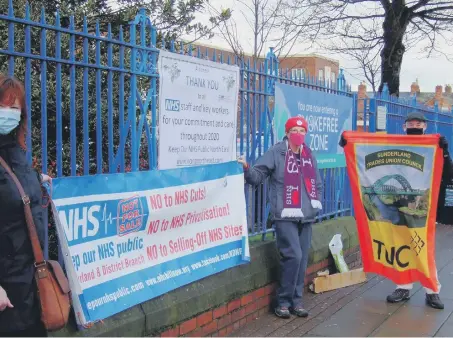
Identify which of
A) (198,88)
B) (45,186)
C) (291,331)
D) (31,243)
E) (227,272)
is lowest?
(291,331)

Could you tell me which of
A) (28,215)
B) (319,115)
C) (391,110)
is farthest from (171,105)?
(391,110)

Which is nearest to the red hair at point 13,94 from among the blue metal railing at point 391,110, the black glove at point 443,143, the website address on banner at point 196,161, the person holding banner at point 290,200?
the website address on banner at point 196,161

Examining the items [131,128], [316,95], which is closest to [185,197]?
[131,128]

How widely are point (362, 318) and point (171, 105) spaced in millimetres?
2749

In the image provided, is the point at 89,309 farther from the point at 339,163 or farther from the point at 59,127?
the point at 339,163

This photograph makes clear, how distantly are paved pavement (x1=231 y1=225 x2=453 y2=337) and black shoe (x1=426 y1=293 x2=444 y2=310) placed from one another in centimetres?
6

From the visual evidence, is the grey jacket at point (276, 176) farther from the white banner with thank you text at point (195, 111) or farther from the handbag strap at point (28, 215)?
the handbag strap at point (28, 215)

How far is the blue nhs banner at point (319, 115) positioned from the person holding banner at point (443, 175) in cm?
97

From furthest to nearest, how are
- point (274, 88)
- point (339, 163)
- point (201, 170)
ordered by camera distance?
point (339, 163)
point (274, 88)
point (201, 170)

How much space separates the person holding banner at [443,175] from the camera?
5996 mm

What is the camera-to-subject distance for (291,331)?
518 centimetres

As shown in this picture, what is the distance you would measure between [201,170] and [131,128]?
75 cm

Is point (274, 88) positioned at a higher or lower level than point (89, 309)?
higher

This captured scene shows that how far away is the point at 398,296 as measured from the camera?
616 centimetres
